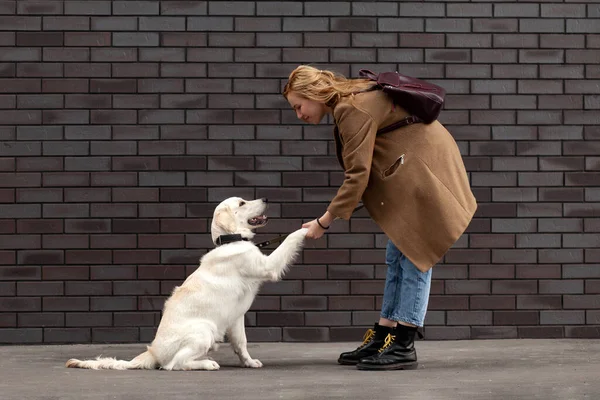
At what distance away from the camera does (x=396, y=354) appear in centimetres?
654

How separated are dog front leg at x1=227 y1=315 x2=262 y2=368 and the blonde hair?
57.7 inches

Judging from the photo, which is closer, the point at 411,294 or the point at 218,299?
the point at 411,294

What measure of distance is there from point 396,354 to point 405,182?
1048 mm

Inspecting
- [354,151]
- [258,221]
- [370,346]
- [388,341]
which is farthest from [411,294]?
[258,221]

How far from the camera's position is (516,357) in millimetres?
7117

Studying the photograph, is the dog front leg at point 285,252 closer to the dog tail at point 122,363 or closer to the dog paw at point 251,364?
the dog paw at point 251,364

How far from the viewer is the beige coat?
20.6 ft

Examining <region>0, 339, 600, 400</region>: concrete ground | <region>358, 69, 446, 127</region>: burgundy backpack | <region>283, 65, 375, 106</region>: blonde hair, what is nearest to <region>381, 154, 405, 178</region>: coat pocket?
<region>358, 69, 446, 127</region>: burgundy backpack

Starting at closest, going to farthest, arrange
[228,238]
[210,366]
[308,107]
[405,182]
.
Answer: [405,182], [308,107], [210,366], [228,238]

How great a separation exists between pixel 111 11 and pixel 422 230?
305cm

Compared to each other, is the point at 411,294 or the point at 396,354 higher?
the point at 411,294

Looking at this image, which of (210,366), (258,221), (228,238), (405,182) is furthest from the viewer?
(258,221)

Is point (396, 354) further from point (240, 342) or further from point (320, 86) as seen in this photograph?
point (320, 86)

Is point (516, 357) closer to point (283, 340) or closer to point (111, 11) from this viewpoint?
point (283, 340)
